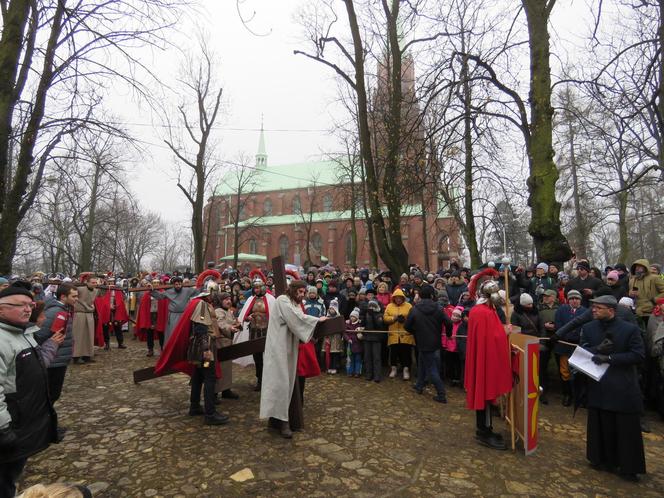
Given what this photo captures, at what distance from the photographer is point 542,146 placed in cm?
905

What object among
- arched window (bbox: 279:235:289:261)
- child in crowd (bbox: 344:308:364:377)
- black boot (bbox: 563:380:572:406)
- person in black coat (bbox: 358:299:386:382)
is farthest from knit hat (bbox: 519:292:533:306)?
arched window (bbox: 279:235:289:261)

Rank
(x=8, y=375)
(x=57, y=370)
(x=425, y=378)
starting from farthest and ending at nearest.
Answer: (x=425, y=378) < (x=57, y=370) < (x=8, y=375)

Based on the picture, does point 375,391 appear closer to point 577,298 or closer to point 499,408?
point 499,408

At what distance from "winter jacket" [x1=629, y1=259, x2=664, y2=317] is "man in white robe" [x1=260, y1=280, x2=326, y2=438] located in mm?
5985

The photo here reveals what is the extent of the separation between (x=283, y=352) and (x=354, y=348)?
333 cm

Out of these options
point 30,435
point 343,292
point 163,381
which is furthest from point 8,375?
point 343,292

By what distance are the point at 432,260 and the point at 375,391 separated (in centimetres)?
3986

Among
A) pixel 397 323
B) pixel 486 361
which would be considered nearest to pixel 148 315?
pixel 397 323

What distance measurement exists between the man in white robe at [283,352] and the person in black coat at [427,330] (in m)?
2.57

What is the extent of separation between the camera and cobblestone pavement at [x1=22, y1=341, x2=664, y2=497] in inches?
164

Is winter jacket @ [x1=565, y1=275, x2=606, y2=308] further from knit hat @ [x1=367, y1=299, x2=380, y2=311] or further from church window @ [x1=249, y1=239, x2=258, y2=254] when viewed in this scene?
church window @ [x1=249, y1=239, x2=258, y2=254]

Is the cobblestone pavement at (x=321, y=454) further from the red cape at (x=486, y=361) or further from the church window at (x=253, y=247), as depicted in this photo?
the church window at (x=253, y=247)

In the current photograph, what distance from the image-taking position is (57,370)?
5316 mm

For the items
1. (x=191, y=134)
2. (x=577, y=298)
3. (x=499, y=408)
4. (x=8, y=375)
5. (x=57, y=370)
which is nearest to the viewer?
(x=8, y=375)
